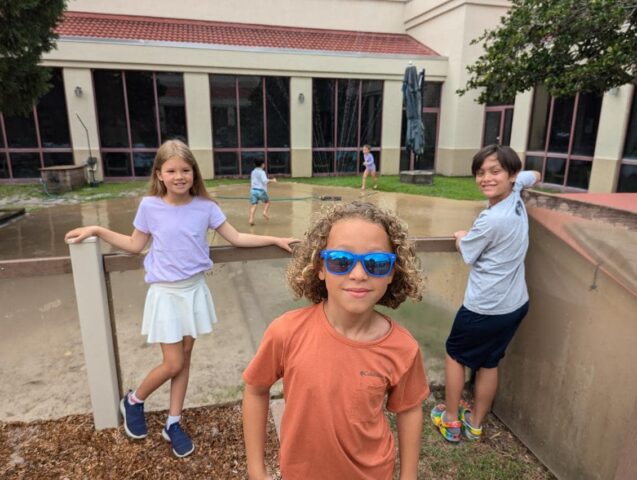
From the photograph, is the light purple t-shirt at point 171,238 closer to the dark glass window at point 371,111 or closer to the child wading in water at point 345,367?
the child wading in water at point 345,367

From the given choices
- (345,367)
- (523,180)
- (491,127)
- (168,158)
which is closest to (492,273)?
(523,180)

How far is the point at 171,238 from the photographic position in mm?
2236

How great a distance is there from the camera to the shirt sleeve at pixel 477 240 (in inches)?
89.2

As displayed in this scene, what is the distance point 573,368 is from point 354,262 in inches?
65.8

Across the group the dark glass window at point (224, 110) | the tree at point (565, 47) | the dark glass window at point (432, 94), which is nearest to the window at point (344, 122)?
the dark glass window at point (432, 94)

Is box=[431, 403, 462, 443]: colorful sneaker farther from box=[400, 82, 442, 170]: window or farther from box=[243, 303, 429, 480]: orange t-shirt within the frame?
box=[400, 82, 442, 170]: window

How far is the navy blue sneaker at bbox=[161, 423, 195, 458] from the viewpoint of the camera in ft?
8.04

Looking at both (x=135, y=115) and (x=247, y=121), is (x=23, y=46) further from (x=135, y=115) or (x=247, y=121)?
(x=247, y=121)

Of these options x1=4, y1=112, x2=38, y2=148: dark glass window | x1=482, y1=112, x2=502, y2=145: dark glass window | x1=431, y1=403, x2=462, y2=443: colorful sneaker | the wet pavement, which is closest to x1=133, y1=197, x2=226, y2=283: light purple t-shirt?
x1=431, y1=403, x2=462, y2=443: colorful sneaker

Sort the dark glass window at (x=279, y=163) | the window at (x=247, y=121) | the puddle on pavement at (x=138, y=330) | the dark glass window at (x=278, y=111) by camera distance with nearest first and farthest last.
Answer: the puddle on pavement at (x=138, y=330), the window at (x=247, y=121), the dark glass window at (x=278, y=111), the dark glass window at (x=279, y=163)

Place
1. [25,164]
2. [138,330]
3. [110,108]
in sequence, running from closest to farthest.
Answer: [138,330] → [25,164] → [110,108]

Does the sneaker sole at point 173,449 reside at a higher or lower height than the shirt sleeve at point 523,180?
lower

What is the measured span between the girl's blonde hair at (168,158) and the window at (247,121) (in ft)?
48.4

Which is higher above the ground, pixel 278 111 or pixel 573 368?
pixel 278 111
